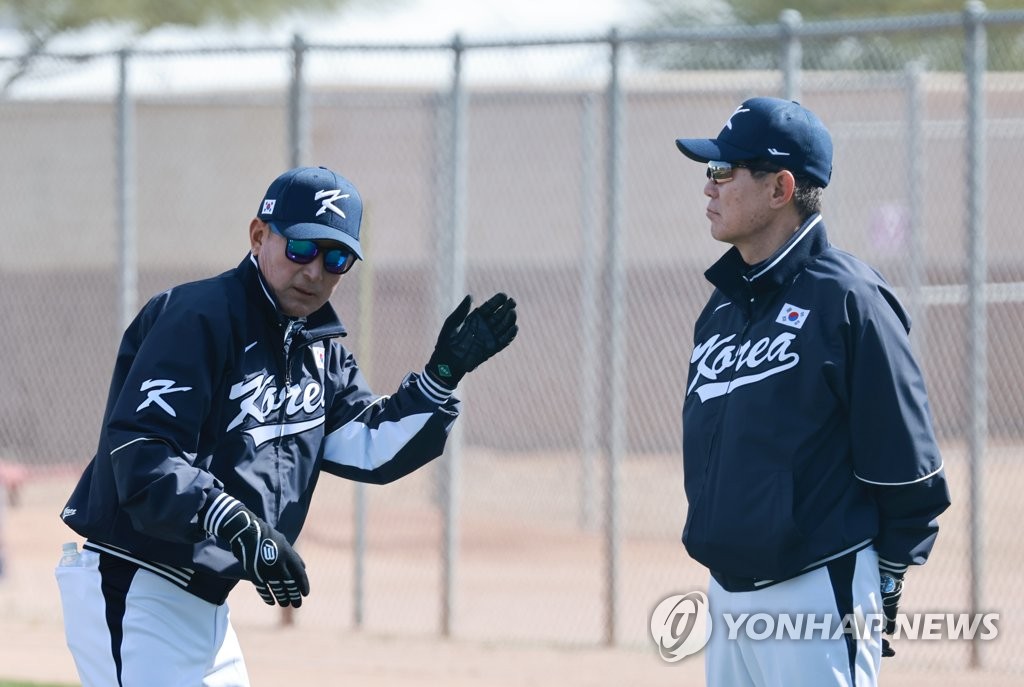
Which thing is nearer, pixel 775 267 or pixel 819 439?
pixel 819 439

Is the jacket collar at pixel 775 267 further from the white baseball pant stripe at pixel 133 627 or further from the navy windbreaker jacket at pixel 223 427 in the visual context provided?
the white baseball pant stripe at pixel 133 627

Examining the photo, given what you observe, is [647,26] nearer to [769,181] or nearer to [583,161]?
[583,161]

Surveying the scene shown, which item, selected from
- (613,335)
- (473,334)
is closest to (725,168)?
(473,334)

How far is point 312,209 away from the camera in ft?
12.8

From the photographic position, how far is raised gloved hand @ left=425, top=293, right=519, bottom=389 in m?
4.12

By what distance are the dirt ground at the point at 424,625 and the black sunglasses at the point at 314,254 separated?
142 inches

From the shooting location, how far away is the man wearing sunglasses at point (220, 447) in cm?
354

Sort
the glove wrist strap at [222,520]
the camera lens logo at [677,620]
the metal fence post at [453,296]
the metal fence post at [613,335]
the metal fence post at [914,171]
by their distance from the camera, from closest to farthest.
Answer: the glove wrist strap at [222,520] < the camera lens logo at [677,620] < the metal fence post at [613,335] < the metal fence post at [453,296] < the metal fence post at [914,171]

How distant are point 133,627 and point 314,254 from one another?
1.04 meters

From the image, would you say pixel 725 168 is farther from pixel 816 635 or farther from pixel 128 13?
pixel 128 13

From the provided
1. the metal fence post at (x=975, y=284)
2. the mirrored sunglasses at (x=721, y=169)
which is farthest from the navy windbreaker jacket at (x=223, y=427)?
the metal fence post at (x=975, y=284)

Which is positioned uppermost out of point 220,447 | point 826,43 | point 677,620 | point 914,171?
point 826,43

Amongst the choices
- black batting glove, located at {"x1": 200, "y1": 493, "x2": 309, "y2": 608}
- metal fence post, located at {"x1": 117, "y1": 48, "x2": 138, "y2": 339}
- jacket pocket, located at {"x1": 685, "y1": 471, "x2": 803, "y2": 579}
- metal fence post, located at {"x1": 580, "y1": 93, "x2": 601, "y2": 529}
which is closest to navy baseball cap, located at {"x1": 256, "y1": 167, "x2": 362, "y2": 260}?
black batting glove, located at {"x1": 200, "y1": 493, "x2": 309, "y2": 608}

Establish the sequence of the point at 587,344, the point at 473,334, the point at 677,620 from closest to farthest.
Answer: the point at 473,334, the point at 677,620, the point at 587,344
